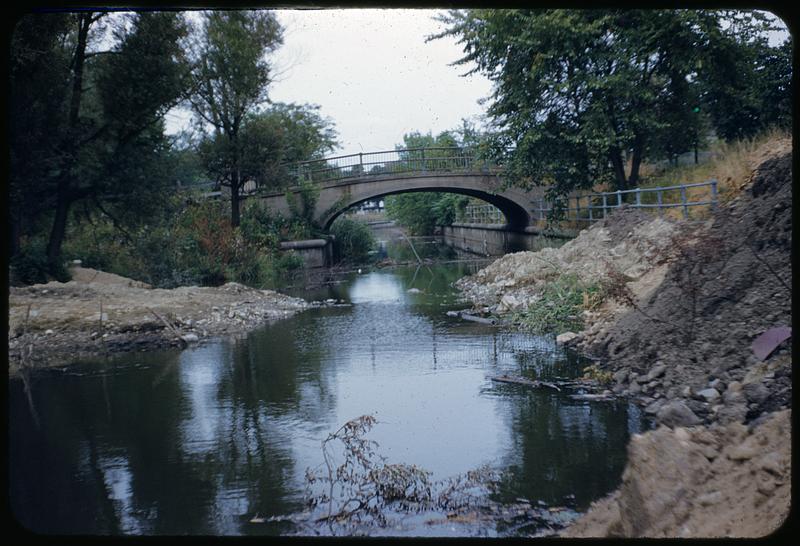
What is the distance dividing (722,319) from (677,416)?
1879 millimetres

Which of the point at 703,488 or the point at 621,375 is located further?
the point at 621,375

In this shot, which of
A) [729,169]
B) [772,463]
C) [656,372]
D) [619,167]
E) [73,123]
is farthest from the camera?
Answer: [619,167]

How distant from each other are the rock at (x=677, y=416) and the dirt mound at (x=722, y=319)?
0.13 meters

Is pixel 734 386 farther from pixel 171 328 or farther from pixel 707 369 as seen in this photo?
pixel 171 328

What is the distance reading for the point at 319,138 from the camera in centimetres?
3700

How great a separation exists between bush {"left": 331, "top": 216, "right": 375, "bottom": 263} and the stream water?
1734 cm

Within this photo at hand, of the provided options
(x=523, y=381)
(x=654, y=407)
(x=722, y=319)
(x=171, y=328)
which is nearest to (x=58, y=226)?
(x=171, y=328)

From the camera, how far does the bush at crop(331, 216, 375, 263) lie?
→ 26.8 m

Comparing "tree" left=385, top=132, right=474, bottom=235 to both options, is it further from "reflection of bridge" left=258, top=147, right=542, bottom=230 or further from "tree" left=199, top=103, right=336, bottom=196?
"tree" left=199, top=103, right=336, bottom=196

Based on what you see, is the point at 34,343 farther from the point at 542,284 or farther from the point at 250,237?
the point at 250,237

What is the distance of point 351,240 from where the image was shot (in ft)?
89.6

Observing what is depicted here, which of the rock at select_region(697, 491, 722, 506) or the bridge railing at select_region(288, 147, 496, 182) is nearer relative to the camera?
the rock at select_region(697, 491, 722, 506)

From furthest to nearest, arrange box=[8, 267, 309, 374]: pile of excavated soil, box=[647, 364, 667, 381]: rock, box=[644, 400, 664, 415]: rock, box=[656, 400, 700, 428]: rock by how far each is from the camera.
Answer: box=[8, 267, 309, 374]: pile of excavated soil → box=[647, 364, 667, 381]: rock → box=[644, 400, 664, 415]: rock → box=[656, 400, 700, 428]: rock

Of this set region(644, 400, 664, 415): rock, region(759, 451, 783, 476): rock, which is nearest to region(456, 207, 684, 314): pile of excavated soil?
region(644, 400, 664, 415): rock
